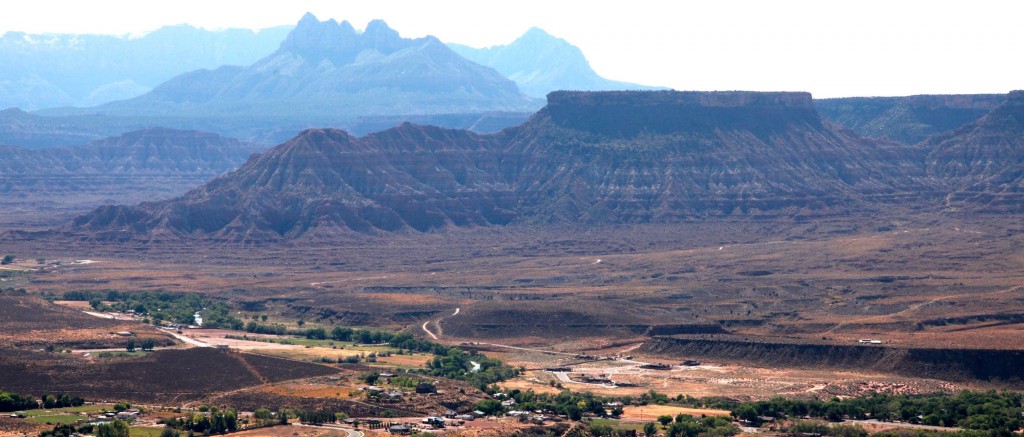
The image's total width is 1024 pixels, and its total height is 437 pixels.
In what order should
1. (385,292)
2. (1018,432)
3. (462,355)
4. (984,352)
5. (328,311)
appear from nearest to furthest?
(1018,432), (984,352), (462,355), (328,311), (385,292)

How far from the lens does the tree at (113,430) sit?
95.4 m

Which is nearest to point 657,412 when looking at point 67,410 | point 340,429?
point 340,429

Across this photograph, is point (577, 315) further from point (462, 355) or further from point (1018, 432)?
point (1018, 432)

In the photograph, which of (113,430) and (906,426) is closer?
(113,430)

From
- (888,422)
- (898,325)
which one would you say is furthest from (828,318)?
(888,422)

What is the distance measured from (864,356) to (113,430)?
2567 inches

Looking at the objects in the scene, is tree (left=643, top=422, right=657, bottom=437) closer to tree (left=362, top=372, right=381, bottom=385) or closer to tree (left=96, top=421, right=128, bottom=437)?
tree (left=362, top=372, right=381, bottom=385)

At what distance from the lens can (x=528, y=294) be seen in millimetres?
184500

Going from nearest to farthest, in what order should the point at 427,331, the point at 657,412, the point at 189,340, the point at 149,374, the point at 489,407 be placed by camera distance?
1. the point at 489,407
2. the point at 657,412
3. the point at 149,374
4. the point at 189,340
5. the point at 427,331

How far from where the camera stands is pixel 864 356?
138250 millimetres

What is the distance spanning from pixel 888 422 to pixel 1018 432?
30.5ft

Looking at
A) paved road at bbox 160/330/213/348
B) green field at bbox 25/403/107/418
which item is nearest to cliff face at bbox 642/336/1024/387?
paved road at bbox 160/330/213/348

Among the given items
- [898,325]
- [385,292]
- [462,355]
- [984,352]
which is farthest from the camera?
[385,292]

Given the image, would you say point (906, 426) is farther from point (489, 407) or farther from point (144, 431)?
point (144, 431)
